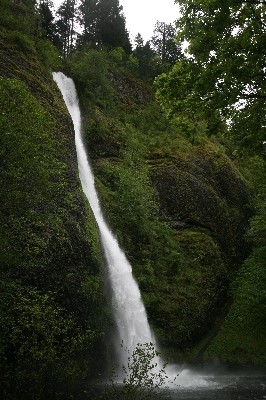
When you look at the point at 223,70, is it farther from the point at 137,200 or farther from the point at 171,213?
the point at 171,213

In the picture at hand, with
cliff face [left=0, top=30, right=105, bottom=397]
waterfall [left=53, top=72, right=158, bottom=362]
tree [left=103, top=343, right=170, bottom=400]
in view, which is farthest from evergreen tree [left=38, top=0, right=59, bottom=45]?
tree [left=103, top=343, right=170, bottom=400]

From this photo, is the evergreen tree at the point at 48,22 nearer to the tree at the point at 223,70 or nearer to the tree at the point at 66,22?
the tree at the point at 66,22

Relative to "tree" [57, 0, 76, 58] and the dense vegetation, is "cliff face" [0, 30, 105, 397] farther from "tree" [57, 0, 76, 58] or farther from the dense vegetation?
"tree" [57, 0, 76, 58]

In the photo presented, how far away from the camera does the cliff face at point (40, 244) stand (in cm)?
808

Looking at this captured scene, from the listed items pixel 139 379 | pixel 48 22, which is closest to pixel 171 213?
pixel 139 379

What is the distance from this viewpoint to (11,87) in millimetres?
8789

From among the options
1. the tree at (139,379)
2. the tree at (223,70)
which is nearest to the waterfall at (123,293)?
the tree at (139,379)

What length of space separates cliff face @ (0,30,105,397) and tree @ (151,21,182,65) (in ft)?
98.2

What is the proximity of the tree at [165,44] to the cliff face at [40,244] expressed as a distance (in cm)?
2994

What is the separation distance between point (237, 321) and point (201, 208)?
6.98 meters

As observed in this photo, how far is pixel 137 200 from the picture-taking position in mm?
19469

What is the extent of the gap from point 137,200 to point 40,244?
29.8 ft

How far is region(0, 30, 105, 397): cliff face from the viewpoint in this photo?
8.08 meters

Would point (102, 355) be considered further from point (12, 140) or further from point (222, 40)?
point (222, 40)
